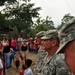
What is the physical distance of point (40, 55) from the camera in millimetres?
5523

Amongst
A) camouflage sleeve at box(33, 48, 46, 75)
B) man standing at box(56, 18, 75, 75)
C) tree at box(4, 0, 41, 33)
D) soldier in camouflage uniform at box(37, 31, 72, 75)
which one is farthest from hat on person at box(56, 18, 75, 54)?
tree at box(4, 0, 41, 33)

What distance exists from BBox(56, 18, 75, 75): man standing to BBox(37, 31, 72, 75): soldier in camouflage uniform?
68 centimetres

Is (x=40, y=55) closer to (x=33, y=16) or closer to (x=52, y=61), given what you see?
(x=52, y=61)

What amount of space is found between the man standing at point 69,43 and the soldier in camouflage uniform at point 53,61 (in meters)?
0.68

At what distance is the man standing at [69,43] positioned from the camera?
212cm

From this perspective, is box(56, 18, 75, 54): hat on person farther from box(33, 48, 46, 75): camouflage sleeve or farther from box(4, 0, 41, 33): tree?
box(4, 0, 41, 33): tree

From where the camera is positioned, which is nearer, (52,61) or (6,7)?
(52,61)

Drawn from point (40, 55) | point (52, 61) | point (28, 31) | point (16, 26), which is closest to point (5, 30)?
point (16, 26)

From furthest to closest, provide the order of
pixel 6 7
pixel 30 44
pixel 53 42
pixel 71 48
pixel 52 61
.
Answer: pixel 6 7
pixel 30 44
pixel 53 42
pixel 52 61
pixel 71 48

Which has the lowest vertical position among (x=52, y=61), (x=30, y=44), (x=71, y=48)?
(x=30, y=44)

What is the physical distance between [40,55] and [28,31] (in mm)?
29548

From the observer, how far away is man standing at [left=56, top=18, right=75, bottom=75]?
2.12m

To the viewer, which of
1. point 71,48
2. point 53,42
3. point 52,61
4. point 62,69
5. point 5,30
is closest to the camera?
point 71,48

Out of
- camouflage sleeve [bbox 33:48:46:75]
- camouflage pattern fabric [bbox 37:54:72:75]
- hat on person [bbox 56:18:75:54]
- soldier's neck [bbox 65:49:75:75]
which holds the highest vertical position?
hat on person [bbox 56:18:75:54]
